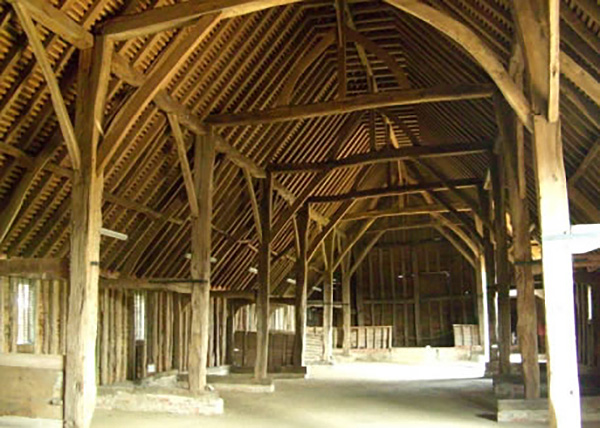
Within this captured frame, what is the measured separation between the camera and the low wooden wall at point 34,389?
6.94 metres

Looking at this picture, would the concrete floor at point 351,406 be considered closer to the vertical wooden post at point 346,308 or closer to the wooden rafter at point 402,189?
the wooden rafter at point 402,189

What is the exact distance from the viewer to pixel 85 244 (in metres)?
7.11

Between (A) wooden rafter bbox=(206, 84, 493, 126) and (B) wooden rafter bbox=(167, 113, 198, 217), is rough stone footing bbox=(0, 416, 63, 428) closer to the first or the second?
(B) wooden rafter bbox=(167, 113, 198, 217)

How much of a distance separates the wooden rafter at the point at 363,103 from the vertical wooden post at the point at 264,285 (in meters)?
2.76

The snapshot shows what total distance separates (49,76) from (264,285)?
6937 mm

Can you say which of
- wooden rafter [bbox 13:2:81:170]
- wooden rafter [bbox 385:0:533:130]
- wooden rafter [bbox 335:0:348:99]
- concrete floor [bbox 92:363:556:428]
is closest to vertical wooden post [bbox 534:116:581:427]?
wooden rafter [bbox 385:0:533:130]

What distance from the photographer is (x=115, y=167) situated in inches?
385

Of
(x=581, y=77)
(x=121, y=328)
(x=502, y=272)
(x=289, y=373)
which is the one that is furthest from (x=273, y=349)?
(x=581, y=77)

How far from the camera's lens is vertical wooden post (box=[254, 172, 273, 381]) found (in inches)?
490

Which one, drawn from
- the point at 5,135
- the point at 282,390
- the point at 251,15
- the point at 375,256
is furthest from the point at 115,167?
the point at 375,256

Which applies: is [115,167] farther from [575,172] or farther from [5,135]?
[575,172]

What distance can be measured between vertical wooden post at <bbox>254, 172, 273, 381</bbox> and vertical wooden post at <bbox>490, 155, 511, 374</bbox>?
4.37 m

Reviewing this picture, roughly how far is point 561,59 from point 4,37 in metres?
6.08

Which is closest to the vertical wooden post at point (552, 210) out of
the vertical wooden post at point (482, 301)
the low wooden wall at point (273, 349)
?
the low wooden wall at point (273, 349)
